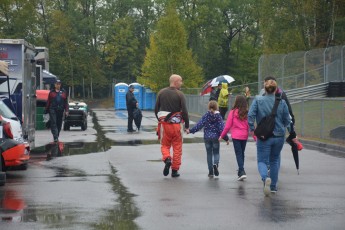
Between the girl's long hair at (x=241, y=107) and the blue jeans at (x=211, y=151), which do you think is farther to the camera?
the blue jeans at (x=211, y=151)

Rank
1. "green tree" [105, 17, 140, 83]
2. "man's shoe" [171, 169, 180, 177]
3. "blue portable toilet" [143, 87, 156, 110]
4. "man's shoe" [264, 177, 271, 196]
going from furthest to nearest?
"green tree" [105, 17, 140, 83] < "blue portable toilet" [143, 87, 156, 110] < "man's shoe" [171, 169, 180, 177] < "man's shoe" [264, 177, 271, 196]

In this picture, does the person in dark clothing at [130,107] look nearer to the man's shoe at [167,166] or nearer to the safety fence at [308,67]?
the safety fence at [308,67]

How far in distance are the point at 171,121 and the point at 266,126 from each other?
276cm

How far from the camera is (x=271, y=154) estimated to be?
12008mm

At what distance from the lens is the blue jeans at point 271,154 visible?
11.9 m

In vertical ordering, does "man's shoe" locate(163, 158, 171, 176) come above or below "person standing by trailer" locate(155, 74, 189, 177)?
below

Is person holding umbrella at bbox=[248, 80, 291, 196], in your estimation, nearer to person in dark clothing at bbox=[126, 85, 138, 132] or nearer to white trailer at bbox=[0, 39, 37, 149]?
white trailer at bbox=[0, 39, 37, 149]

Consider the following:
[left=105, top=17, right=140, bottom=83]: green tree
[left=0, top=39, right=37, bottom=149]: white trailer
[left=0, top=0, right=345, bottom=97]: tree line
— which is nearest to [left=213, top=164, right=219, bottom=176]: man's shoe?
[left=0, top=39, right=37, bottom=149]: white trailer

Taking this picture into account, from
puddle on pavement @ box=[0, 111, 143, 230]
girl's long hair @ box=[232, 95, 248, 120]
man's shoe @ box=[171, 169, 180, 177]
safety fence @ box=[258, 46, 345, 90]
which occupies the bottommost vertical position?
puddle on pavement @ box=[0, 111, 143, 230]

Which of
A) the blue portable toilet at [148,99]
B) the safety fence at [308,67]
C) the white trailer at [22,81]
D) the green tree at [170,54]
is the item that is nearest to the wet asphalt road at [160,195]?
the white trailer at [22,81]

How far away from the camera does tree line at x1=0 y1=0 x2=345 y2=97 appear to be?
203 ft

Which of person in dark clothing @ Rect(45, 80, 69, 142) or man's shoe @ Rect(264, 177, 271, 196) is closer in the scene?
man's shoe @ Rect(264, 177, 271, 196)

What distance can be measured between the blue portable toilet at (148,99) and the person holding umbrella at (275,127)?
53471 mm

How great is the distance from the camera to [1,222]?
929 centimetres
